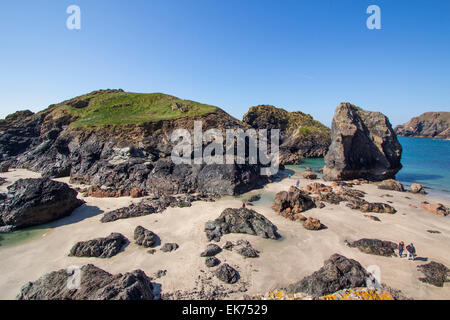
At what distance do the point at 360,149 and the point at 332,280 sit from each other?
28499mm

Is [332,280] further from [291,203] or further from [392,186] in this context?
[392,186]

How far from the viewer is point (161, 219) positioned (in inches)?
671

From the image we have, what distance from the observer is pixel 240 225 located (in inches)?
588

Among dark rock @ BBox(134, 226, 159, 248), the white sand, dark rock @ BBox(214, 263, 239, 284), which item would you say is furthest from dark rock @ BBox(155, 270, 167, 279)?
dark rock @ BBox(134, 226, 159, 248)

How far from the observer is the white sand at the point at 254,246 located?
10.2 meters

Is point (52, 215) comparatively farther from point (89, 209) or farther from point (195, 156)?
point (195, 156)

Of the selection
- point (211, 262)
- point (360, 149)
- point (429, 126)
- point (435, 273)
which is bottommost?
point (435, 273)

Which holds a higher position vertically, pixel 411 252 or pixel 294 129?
pixel 294 129

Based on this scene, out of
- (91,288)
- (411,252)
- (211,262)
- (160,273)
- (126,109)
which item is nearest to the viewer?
(91,288)

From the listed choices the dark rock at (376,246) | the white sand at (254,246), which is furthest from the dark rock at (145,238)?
the dark rock at (376,246)

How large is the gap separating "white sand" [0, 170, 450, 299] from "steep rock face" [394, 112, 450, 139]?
164 metres

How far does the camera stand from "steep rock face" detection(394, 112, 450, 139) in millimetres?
129000

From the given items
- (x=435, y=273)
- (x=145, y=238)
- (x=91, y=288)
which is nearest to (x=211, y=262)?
(x=145, y=238)
